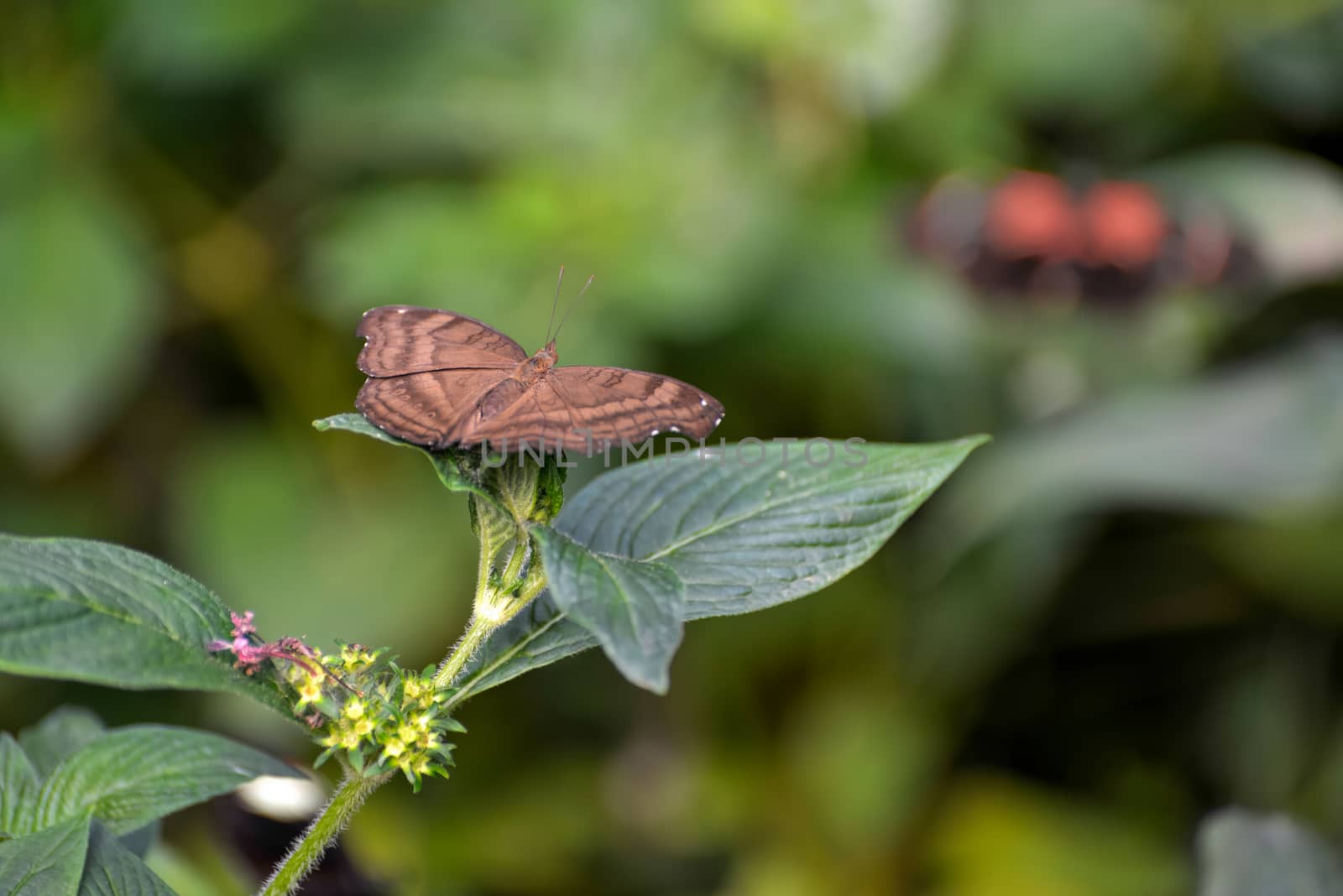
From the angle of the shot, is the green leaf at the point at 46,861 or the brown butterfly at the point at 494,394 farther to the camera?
the brown butterfly at the point at 494,394

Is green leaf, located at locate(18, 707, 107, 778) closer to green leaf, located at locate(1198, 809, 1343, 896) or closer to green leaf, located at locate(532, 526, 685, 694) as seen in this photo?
green leaf, located at locate(532, 526, 685, 694)

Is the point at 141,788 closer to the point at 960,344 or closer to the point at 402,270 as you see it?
the point at 402,270

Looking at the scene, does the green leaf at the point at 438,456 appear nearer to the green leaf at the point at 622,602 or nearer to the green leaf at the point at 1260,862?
the green leaf at the point at 622,602

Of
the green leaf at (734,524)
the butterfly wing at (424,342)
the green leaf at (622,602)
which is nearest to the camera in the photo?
the green leaf at (622,602)

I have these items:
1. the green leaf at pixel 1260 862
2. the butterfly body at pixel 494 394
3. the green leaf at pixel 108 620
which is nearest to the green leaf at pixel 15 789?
the green leaf at pixel 108 620

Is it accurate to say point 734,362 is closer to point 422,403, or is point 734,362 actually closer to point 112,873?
point 422,403

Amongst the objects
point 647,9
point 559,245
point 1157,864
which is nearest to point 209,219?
point 559,245

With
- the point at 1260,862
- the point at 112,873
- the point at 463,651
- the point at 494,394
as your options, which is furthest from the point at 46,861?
the point at 1260,862
